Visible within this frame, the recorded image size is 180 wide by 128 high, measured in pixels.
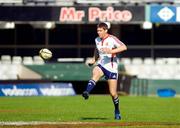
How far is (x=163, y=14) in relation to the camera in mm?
43281

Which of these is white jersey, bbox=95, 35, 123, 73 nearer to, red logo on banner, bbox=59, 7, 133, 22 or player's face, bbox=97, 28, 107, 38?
player's face, bbox=97, 28, 107, 38

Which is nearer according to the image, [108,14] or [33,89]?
[33,89]

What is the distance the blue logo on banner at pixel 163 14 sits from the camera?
43062 mm

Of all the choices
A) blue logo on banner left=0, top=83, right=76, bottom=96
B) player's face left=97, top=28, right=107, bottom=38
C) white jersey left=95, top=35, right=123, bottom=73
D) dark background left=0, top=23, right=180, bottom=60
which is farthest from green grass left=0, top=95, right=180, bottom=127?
dark background left=0, top=23, right=180, bottom=60

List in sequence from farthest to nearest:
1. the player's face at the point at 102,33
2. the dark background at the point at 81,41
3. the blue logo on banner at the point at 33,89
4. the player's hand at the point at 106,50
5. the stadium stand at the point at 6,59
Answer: the dark background at the point at 81,41
the stadium stand at the point at 6,59
the blue logo on banner at the point at 33,89
the player's face at the point at 102,33
the player's hand at the point at 106,50

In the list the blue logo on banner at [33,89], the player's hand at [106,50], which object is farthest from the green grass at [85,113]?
the blue logo on banner at [33,89]

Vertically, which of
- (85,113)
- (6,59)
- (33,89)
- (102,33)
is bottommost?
(33,89)

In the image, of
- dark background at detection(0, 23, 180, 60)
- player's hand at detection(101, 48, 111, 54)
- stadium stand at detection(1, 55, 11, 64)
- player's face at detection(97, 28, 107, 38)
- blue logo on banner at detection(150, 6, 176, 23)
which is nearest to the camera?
player's hand at detection(101, 48, 111, 54)

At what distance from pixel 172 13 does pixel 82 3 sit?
558 centimetres

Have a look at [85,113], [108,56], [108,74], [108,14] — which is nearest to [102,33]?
[108,56]

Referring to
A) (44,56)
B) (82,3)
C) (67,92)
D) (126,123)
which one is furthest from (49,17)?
(126,123)

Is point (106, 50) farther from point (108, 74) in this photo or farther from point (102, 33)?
point (108, 74)

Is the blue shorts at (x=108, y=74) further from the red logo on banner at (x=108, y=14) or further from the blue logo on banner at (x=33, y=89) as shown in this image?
the red logo on banner at (x=108, y=14)

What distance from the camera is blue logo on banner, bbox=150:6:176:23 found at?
1695 inches
